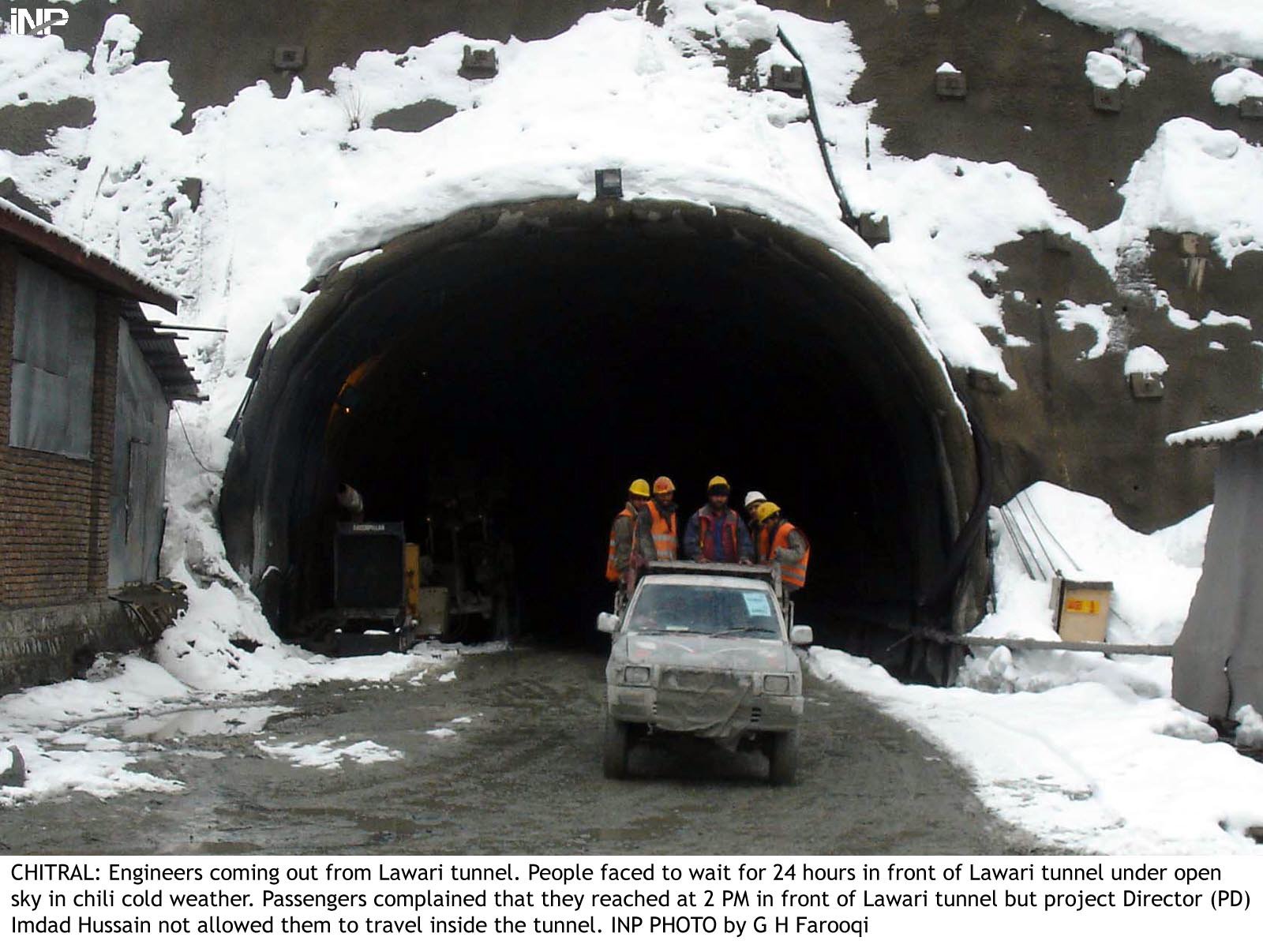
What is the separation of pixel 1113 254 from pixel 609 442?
1332cm

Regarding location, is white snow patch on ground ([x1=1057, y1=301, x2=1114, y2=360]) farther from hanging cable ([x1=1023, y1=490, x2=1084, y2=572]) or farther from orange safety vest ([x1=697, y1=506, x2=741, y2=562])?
orange safety vest ([x1=697, y1=506, x2=741, y2=562])

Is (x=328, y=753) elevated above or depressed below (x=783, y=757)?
below

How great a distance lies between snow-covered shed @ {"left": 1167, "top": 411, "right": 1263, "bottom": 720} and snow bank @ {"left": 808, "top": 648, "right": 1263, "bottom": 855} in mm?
346

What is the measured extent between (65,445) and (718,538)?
7.07m

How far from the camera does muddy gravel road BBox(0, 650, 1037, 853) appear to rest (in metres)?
7.95

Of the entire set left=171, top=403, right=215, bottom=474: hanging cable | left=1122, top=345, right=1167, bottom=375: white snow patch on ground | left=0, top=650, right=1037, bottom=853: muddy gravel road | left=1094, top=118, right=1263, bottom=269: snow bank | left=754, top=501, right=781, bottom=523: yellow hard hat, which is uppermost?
left=1094, top=118, right=1263, bottom=269: snow bank

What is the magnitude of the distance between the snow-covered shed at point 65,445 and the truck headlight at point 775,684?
6.98 metres

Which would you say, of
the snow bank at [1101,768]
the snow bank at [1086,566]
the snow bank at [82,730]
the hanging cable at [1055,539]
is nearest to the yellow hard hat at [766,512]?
the snow bank at [1101,768]

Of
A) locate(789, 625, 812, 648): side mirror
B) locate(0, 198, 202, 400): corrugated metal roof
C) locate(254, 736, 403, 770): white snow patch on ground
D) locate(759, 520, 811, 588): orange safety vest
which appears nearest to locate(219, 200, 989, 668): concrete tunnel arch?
locate(0, 198, 202, 400): corrugated metal roof

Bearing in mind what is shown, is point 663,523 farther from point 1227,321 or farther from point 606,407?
point 606,407

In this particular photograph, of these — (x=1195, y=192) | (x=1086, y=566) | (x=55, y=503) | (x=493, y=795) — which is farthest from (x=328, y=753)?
(x=1195, y=192)

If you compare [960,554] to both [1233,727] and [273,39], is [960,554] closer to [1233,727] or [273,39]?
[1233,727]

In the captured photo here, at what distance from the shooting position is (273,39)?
70.9ft

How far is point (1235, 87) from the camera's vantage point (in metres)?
20.4
